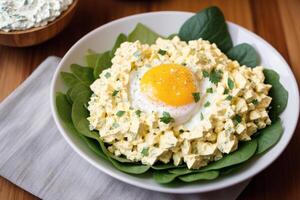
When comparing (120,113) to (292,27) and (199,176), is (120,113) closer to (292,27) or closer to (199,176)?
(199,176)

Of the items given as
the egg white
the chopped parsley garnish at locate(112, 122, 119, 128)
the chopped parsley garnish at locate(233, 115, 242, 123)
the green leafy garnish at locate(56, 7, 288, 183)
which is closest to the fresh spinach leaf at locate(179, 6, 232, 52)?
the green leafy garnish at locate(56, 7, 288, 183)

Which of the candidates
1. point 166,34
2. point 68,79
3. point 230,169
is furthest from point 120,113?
point 166,34

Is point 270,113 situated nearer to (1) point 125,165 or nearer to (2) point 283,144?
(2) point 283,144

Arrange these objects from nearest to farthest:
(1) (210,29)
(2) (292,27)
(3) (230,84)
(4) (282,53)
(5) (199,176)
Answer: (5) (199,176) < (3) (230,84) < (1) (210,29) < (4) (282,53) < (2) (292,27)

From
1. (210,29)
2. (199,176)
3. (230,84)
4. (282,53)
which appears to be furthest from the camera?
(282,53)

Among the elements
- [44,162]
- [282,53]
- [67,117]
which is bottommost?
[44,162]

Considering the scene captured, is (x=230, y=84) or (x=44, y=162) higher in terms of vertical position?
(x=230, y=84)

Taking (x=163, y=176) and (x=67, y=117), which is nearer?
(x=163, y=176)
